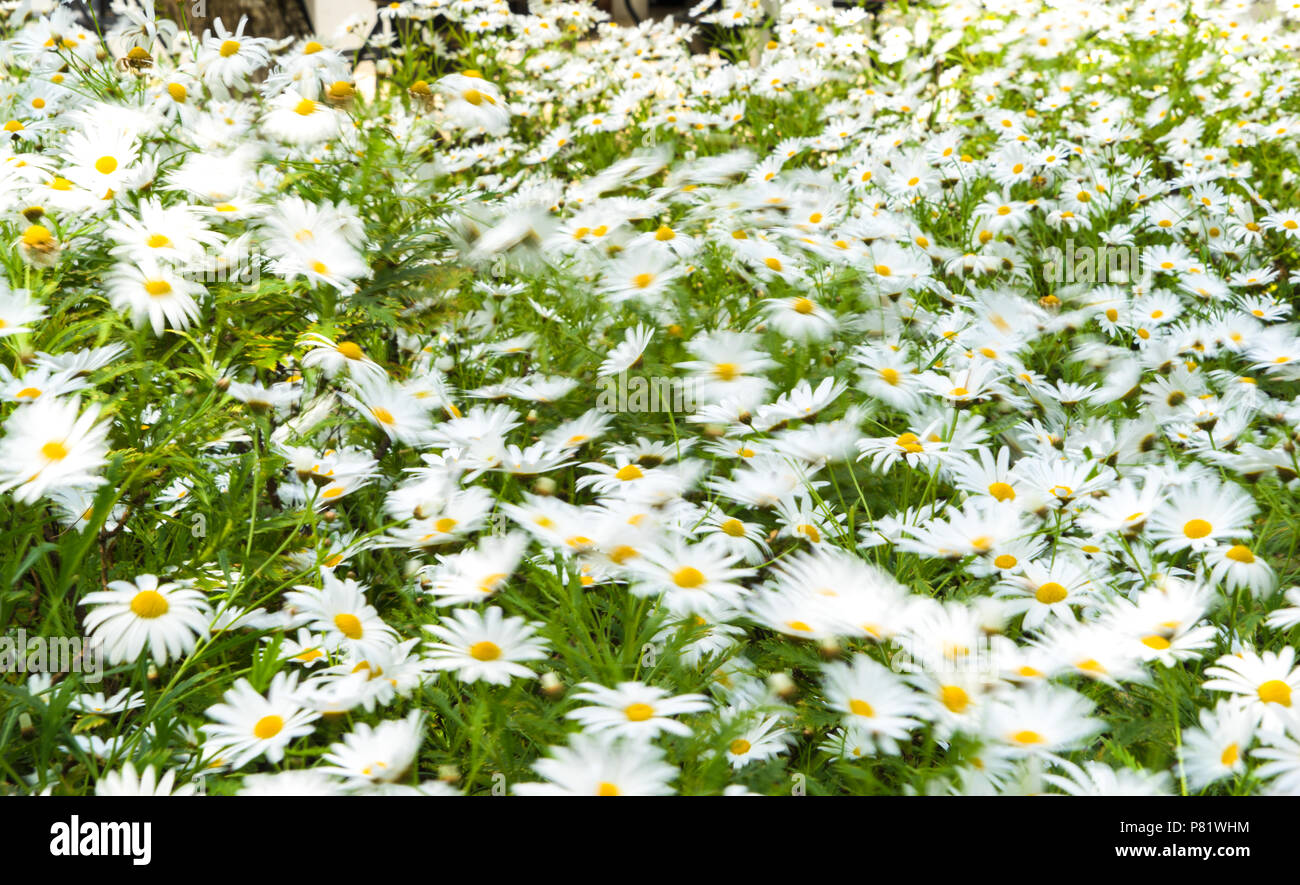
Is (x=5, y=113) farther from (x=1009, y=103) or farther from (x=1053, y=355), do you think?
(x=1009, y=103)

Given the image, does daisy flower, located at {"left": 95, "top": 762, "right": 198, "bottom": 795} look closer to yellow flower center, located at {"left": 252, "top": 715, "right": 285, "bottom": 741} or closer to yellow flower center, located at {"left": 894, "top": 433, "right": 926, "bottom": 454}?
yellow flower center, located at {"left": 252, "top": 715, "right": 285, "bottom": 741}

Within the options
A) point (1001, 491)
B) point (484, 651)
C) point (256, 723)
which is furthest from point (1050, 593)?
point (256, 723)

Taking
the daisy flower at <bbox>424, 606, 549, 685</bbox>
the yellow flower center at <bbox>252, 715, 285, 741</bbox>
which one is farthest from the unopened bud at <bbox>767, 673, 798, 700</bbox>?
the yellow flower center at <bbox>252, 715, 285, 741</bbox>

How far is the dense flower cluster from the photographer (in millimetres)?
815

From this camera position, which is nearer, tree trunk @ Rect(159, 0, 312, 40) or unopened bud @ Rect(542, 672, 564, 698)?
unopened bud @ Rect(542, 672, 564, 698)

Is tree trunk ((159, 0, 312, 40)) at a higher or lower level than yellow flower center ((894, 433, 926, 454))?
higher

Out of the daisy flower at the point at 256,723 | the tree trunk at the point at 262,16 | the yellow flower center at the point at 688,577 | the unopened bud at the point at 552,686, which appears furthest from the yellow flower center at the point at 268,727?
the tree trunk at the point at 262,16

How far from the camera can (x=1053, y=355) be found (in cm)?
179

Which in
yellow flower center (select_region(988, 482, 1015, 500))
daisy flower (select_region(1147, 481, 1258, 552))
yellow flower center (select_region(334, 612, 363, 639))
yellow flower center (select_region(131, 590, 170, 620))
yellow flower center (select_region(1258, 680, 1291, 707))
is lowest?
yellow flower center (select_region(1258, 680, 1291, 707))

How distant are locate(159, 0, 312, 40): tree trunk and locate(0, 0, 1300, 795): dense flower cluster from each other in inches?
75.9

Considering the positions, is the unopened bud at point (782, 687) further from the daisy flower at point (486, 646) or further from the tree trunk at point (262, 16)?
the tree trunk at point (262, 16)

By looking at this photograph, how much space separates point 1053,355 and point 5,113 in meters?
2.13

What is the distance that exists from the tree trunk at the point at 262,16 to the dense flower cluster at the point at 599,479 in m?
1.93

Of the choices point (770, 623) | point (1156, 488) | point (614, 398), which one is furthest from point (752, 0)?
point (770, 623)
